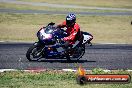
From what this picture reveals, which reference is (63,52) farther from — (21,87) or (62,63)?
(21,87)

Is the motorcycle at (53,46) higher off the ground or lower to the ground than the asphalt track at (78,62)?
higher

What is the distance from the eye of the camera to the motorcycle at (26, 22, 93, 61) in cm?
1562

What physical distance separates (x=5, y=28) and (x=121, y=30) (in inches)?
346

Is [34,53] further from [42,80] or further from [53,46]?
[42,80]

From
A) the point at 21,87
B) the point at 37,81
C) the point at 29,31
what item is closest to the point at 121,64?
the point at 37,81

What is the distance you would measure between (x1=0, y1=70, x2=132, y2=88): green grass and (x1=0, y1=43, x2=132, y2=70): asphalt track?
1819 millimetres

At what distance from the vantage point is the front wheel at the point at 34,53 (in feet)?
50.9

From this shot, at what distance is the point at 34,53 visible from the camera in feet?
51.0

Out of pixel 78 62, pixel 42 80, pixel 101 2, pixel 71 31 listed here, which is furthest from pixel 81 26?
pixel 101 2

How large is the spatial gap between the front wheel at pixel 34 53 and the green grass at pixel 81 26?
8.76 m

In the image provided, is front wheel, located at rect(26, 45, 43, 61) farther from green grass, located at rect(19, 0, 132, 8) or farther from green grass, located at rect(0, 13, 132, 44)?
green grass, located at rect(19, 0, 132, 8)

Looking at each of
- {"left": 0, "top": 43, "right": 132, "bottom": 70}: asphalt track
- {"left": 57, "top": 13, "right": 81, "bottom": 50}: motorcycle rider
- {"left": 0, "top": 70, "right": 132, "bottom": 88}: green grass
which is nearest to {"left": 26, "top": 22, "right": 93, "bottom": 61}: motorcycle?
{"left": 57, "top": 13, "right": 81, "bottom": 50}: motorcycle rider

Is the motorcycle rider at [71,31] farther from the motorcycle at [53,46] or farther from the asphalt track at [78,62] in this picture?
the asphalt track at [78,62]

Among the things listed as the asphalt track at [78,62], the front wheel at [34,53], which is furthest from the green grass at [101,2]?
the front wheel at [34,53]
